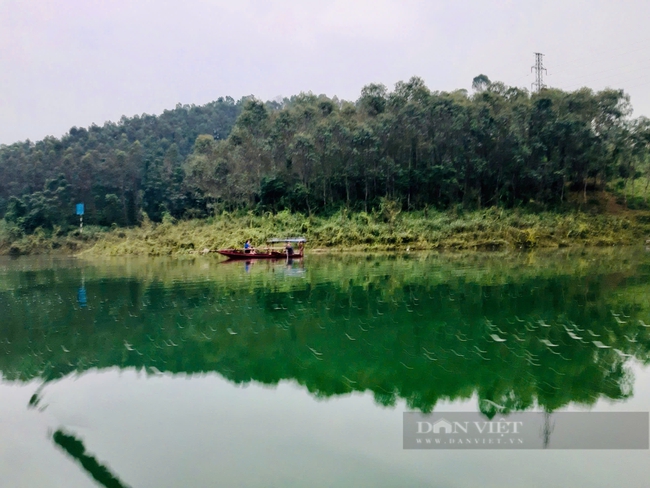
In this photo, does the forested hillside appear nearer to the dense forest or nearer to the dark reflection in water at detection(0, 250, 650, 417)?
the dense forest

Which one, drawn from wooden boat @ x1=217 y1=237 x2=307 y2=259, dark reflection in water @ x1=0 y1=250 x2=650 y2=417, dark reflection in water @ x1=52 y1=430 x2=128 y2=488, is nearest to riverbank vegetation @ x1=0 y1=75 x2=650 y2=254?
wooden boat @ x1=217 y1=237 x2=307 y2=259

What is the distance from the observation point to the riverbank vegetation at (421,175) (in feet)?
116

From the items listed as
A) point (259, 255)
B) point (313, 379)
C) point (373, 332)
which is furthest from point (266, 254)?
point (313, 379)

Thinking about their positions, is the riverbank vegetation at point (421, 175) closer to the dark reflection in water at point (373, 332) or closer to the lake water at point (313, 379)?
the dark reflection in water at point (373, 332)

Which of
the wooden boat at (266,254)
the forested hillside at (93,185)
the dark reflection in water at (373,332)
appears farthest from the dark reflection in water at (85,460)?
the forested hillside at (93,185)

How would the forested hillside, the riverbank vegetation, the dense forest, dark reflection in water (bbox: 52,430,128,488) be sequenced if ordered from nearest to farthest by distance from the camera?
dark reflection in water (bbox: 52,430,128,488) → the riverbank vegetation → the dense forest → the forested hillside

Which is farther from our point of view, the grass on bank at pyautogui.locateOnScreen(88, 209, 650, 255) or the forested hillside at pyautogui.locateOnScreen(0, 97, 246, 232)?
the forested hillside at pyautogui.locateOnScreen(0, 97, 246, 232)

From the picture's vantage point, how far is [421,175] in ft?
128

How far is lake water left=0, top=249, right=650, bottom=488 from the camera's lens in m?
5.11

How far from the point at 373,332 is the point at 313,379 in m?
2.82

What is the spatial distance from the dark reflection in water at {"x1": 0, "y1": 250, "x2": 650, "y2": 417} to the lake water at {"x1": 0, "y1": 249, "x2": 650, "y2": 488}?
5cm

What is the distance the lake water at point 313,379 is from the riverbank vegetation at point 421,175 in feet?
66.4

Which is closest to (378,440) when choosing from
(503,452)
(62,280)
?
(503,452)

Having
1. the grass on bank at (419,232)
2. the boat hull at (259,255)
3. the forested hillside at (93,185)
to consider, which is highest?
the forested hillside at (93,185)
